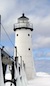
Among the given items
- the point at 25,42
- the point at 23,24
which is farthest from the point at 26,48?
the point at 23,24

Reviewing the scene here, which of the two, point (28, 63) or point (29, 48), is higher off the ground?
point (29, 48)

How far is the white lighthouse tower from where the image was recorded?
30516mm

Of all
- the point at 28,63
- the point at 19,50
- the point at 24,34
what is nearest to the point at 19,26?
the point at 24,34

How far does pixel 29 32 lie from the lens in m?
31.1

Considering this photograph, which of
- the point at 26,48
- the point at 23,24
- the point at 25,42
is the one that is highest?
the point at 23,24

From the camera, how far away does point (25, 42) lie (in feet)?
101

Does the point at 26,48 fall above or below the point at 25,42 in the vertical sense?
below

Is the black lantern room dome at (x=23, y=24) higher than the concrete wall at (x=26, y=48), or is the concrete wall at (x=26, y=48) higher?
the black lantern room dome at (x=23, y=24)

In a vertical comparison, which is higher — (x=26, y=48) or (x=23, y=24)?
(x=23, y=24)

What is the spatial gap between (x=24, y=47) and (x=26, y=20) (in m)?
4.03

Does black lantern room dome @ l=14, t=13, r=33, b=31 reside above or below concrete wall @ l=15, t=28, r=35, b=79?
above

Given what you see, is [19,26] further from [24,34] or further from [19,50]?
[19,50]

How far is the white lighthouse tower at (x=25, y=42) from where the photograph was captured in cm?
3052

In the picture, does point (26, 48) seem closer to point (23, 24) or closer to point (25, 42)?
point (25, 42)
